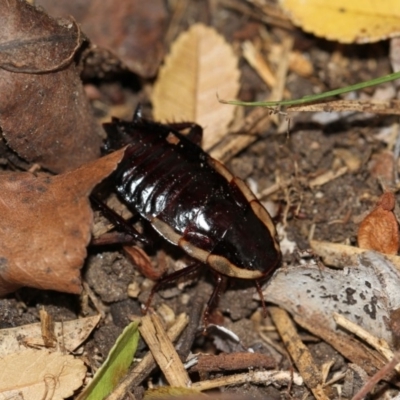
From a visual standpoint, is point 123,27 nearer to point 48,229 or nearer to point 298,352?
point 48,229

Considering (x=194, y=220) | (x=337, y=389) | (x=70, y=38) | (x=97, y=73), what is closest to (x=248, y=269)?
(x=194, y=220)

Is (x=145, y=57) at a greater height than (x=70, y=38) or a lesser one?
lesser

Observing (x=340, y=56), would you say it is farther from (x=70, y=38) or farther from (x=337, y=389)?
(x=337, y=389)

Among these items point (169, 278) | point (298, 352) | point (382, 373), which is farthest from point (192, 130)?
point (382, 373)

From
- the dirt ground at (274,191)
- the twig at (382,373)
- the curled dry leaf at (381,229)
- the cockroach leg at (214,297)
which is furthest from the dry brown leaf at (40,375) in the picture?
the curled dry leaf at (381,229)

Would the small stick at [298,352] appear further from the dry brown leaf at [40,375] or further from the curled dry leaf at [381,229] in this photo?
the dry brown leaf at [40,375]

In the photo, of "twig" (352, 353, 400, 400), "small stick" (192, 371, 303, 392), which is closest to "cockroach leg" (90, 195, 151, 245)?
"small stick" (192, 371, 303, 392)
